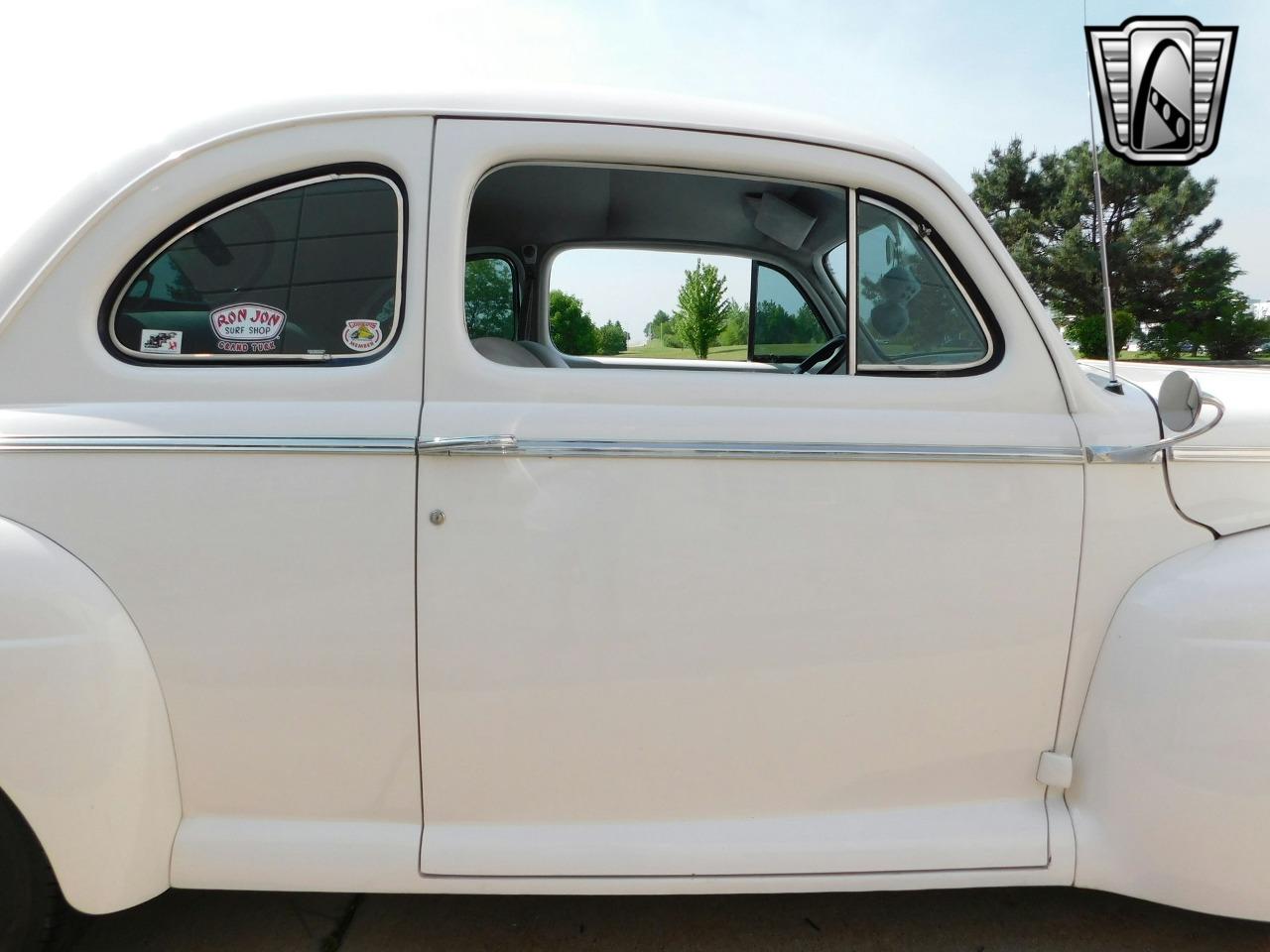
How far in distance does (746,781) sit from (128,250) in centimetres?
169

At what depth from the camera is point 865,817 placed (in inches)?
71.2

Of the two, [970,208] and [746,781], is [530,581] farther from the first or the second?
[970,208]

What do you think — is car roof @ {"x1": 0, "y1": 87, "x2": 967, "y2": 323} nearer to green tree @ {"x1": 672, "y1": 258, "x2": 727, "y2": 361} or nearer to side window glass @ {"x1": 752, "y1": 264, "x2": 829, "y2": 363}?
green tree @ {"x1": 672, "y1": 258, "x2": 727, "y2": 361}

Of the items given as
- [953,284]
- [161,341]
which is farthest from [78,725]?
[953,284]

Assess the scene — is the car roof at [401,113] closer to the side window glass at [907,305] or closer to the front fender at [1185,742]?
the side window glass at [907,305]

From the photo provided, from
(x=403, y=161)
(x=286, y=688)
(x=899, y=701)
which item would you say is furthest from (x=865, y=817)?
(x=403, y=161)

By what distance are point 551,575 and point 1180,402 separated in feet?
4.44

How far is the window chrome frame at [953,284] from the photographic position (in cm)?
187

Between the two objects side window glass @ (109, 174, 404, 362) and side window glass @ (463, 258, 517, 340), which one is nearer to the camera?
side window glass @ (109, 174, 404, 362)

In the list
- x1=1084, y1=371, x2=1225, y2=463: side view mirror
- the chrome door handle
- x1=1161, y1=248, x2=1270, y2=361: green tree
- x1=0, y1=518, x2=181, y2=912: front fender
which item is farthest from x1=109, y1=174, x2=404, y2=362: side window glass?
x1=1161, y1=248, x2=1270, y2=361: green tree

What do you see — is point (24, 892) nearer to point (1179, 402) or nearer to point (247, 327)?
point (247, 327)

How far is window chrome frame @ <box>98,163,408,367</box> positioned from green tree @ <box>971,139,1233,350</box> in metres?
A: 31.3

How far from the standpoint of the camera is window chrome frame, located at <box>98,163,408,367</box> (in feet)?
5.67

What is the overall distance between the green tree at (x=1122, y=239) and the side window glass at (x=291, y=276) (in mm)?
31358
